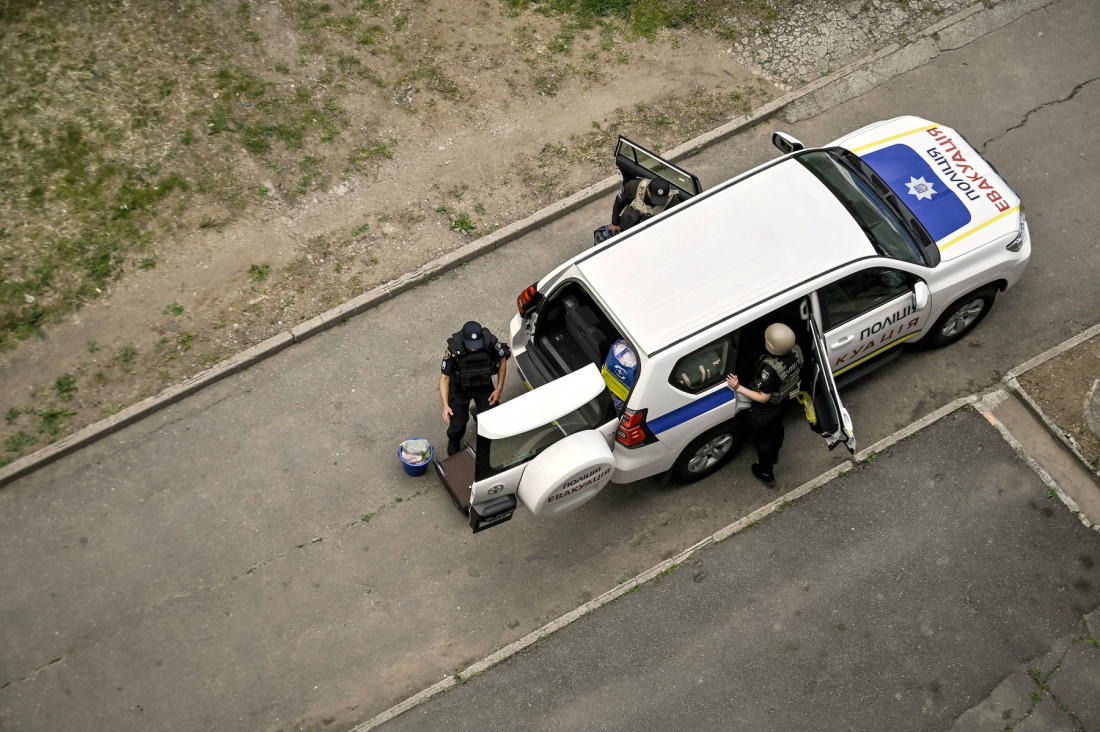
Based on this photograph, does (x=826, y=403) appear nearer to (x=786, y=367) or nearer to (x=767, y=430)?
(x=786, y=367)

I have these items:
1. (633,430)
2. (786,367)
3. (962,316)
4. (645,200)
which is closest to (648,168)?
(645,200)

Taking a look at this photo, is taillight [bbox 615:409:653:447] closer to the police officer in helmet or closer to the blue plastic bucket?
the police officer in helmet

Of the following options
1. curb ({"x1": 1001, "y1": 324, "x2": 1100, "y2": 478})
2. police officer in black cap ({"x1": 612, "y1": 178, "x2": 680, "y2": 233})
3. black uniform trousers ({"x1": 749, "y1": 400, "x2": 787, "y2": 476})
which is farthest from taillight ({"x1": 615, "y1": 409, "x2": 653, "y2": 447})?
curb ({"x1": 1001, "y1": 324, "x2": 1100, "y2": 478})

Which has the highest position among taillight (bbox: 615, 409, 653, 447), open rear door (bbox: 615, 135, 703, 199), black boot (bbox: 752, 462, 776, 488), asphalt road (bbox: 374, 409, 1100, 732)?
open rear door (bbox: 615, 135, 703, 199)

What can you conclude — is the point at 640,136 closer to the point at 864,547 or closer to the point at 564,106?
the point at 564,106

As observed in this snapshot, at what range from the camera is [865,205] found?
756cm

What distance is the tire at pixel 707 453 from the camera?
7229 millimetres

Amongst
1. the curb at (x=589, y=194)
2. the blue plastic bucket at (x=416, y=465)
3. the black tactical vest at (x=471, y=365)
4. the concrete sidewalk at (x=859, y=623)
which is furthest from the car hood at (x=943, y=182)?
the blue plastic bucket at (x=416, y=465)

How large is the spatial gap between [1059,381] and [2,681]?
31.0ft

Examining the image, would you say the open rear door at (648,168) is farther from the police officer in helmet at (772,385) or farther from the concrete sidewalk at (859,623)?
the concrete sidewalk at (859,623)

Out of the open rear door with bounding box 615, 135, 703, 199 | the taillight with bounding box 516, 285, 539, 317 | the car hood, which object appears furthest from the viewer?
the open rear door with bounding box 615, 135, 703, 199

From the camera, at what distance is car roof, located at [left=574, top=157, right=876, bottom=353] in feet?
22.0

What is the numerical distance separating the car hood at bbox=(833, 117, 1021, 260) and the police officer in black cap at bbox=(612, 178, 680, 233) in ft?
6.01

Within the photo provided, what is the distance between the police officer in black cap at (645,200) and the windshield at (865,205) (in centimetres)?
117
